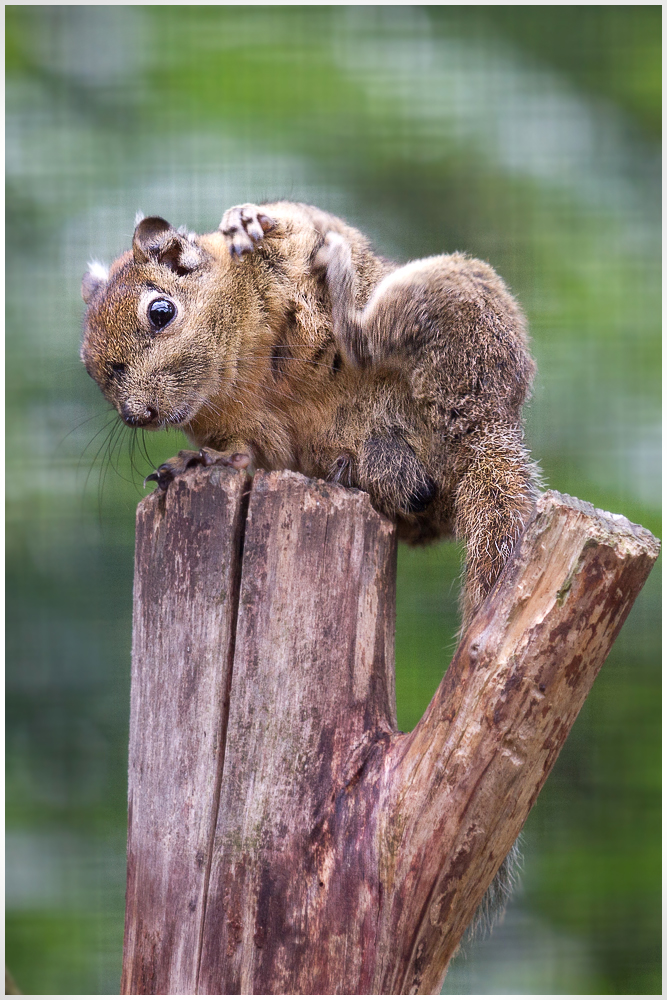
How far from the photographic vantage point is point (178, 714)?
5.60 feet

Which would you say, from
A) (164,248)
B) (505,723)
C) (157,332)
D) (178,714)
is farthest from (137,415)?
(505,723)

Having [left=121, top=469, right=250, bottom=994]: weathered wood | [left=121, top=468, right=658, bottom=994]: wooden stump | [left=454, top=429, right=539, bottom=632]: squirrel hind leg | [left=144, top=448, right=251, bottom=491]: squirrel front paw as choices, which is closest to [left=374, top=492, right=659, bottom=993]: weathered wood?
[left=121, top=468, right=658, bottom=994]: wooden stump

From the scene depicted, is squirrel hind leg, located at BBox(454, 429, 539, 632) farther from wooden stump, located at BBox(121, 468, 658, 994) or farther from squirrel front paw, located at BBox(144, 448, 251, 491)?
squirrel front paw, located at BBox(144, 448, 251, 491)

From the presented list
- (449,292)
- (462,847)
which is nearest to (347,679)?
(462,847)

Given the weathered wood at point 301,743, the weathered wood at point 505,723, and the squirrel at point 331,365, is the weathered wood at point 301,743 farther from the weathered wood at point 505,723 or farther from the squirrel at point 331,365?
the squirrel at point 331,365

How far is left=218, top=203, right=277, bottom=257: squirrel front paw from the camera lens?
6.80ft

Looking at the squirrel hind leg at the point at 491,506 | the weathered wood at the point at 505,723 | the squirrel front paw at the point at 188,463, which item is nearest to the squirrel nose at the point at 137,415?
the squirrel front paw at the point at 188,463

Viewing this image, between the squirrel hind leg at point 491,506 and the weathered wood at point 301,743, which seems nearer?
the weathered wood at point 301,743

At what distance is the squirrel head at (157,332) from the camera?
195cm

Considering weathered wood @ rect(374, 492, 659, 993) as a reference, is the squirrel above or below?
above

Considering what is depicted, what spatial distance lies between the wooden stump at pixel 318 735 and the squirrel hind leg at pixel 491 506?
8.0 inches

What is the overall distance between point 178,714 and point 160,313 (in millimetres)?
877

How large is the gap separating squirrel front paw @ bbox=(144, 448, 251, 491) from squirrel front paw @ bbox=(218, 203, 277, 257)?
0.52m

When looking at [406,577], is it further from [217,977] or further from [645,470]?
[217,977]
